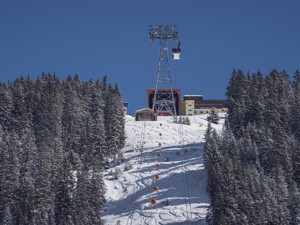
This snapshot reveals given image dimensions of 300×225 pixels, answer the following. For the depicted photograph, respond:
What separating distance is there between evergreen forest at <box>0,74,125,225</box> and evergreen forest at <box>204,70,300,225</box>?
45.2 ft

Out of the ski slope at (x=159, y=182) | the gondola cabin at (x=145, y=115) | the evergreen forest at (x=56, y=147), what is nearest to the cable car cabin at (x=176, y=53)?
the gondola cabin at (x=145, y=115)

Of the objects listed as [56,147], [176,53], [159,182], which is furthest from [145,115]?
[159,182]

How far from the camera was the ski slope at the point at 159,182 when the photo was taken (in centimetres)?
7131

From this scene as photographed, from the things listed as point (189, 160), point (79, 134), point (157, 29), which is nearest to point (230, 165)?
point (189, 160)

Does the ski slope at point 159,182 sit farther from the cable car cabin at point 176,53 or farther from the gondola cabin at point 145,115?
the cable car cabin at point 176,53

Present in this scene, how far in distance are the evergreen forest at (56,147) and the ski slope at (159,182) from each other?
10.2 ft

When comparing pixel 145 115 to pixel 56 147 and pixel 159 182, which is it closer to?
pixel 56 147

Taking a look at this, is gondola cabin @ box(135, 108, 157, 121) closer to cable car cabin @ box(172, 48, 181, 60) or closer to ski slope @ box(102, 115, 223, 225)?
ski slope @ box(102, 115, 223, 225)

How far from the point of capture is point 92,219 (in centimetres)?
6644

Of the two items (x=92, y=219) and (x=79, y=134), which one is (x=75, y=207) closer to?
(x=92, y=219)

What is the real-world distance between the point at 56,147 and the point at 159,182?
14.8 meters

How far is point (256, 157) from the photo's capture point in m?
75.8

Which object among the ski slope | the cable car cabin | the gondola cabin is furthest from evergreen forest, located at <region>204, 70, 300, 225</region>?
the gondola cabin

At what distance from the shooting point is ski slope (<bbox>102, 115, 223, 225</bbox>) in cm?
7131
